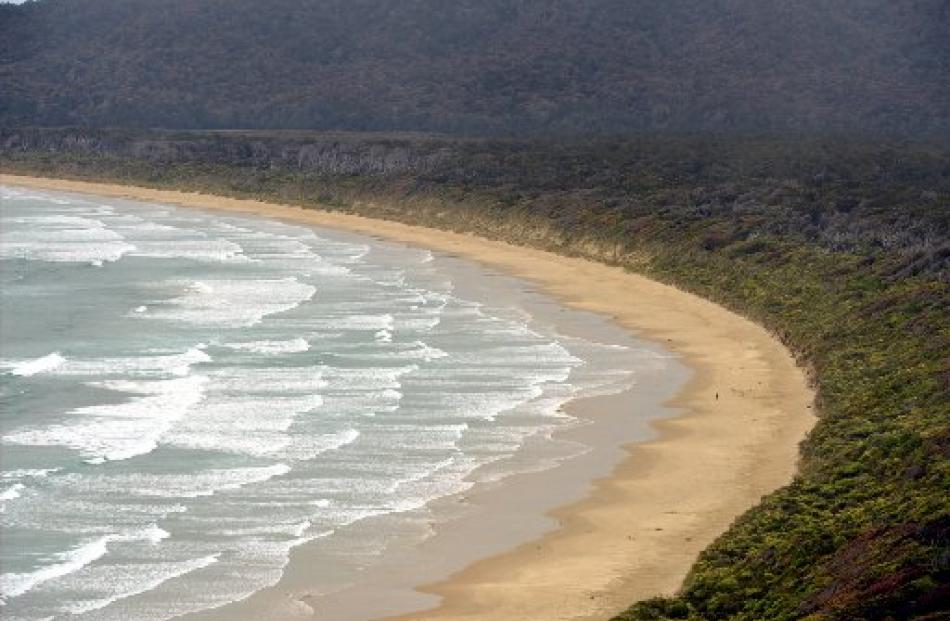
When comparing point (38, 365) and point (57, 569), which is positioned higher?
point (57, 569)

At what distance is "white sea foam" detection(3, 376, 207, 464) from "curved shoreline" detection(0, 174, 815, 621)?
760 cm

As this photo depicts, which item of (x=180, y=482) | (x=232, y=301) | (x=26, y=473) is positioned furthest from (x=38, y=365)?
(x=180, y=482)

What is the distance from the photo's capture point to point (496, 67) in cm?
14362

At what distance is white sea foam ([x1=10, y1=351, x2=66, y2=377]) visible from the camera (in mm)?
36969

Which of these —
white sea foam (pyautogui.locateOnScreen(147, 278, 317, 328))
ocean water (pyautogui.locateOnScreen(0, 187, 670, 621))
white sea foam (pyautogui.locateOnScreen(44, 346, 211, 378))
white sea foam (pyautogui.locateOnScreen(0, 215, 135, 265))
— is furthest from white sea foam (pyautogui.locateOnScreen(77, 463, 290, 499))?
white sea foam (pyautogui.locateOnScreen(0, 215, 135, 265))

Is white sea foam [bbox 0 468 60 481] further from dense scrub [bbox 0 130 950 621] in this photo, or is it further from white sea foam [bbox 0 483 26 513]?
dense scrub [bbox 0 130 950 621]

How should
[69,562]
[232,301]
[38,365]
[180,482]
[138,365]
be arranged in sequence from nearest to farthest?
[69,562]
[180,482]
[138,365]
[38,365]
[232,301]

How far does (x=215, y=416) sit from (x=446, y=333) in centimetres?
1168

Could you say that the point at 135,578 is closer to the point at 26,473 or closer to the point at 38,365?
the point at 26,473

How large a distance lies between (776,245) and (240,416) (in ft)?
78.2

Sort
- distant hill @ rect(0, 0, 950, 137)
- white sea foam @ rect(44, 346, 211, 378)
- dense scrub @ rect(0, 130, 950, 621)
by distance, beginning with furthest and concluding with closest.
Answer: distant hill @ rect(0, 0, 950, 137), white sea foam @ rect(44, 346, 211, 378), dense scrub @ rect(0, 130, 950, 621)

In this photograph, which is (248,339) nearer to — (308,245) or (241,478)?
(241,478)

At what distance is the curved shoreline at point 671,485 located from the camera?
21297mm

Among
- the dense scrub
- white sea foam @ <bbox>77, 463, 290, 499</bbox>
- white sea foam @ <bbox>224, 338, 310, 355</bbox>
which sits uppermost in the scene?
the dense scrub
